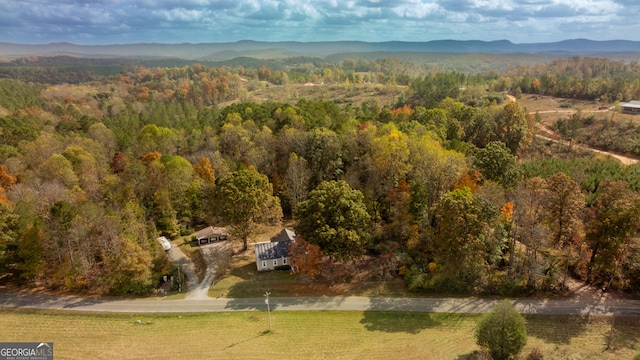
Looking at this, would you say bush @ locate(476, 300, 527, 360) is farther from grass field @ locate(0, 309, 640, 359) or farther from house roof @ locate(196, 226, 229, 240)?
house roof @ locate(196, 226, 229, 240)

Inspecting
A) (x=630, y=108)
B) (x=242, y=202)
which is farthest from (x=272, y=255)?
(x=630, y=108)

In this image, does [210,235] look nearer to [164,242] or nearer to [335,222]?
[164,242]

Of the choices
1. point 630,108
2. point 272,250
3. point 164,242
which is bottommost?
point 164,242

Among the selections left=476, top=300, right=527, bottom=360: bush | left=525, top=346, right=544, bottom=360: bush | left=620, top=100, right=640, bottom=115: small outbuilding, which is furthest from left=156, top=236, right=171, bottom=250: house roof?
left=620, top=100, right=640, bottom=115: small outbuilding

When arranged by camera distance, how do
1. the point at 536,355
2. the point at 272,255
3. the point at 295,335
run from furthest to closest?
the point at 272,255 → the point at 295,335 → the point at 536,355

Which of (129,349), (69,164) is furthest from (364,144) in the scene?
(69,164)

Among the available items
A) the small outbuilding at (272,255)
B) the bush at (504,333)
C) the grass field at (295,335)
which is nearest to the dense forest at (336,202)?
the small outbuilding at (272,255)
